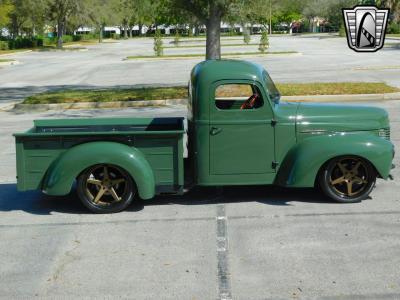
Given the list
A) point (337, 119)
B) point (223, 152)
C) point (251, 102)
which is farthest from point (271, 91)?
point (223, 152)

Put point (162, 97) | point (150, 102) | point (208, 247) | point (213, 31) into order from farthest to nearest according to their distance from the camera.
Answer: point (213, 31) < point (162, 97) < point (150, 102) < point (208, 247)

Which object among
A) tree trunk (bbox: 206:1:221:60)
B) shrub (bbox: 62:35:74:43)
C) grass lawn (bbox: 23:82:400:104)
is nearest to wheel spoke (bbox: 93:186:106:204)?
grass lawn (bbox: 23:82:400:104)

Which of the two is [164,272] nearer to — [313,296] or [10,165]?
[313,296]

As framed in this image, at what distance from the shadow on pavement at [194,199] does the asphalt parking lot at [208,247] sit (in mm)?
14

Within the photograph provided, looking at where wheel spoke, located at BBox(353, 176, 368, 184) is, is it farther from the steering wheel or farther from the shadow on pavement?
the steering wheel

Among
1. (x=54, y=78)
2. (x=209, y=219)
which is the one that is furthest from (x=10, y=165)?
(x=54, y=78)

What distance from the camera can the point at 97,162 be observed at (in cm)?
708

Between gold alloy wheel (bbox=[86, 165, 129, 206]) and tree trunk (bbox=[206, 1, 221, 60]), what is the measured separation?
39.9 ft

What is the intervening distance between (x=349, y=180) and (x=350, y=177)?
39 mm

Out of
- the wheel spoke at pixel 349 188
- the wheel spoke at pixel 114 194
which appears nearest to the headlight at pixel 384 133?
the wheel spoke at pixel 349 188

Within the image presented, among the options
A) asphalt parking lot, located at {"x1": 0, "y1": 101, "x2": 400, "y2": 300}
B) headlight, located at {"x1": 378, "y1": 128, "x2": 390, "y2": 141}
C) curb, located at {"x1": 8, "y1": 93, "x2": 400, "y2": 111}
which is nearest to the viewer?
asphalt parking lot, located at {"x1": 0, "y1": 101, "x2": 400, "y2": 300}

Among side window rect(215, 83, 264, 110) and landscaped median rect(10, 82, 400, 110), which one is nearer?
side window rect(215, 83, 264, 110)

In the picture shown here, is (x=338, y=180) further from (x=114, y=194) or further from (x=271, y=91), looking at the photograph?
(x=114, y=194)

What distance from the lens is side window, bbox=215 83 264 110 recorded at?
732 centimetres
